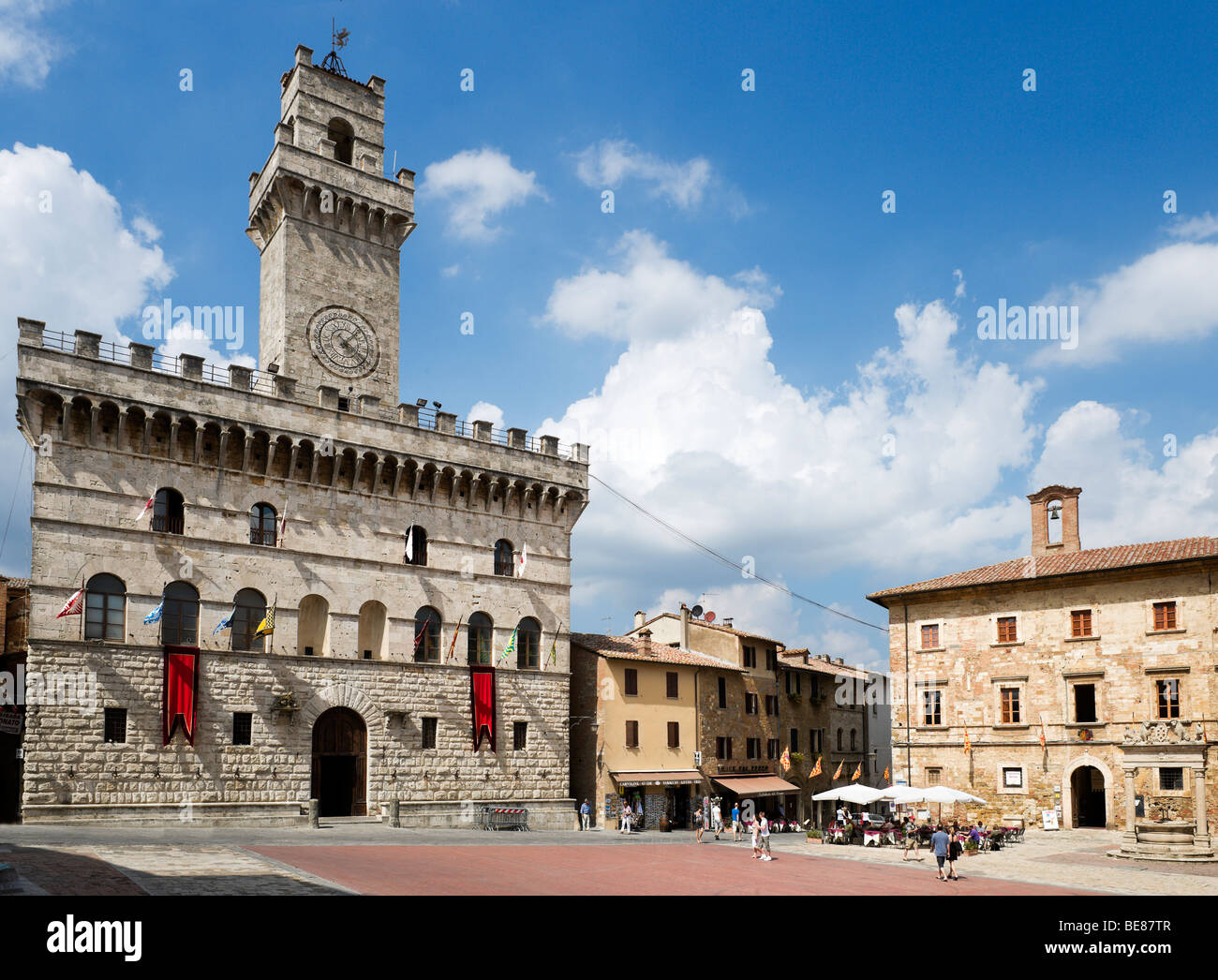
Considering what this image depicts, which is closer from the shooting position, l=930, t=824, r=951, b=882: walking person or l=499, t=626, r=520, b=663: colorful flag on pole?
l=930, t=824, r=951, b=882: walking person

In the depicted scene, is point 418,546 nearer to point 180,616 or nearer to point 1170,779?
point 180,616

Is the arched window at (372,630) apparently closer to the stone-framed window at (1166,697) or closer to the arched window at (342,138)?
the arched window at (342,138)

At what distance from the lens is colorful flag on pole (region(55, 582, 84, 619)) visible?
97.7ft

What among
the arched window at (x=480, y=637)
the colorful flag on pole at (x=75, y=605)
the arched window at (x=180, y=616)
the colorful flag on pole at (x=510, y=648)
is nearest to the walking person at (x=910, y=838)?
the colorful flag on pole at (x=510, y=648)

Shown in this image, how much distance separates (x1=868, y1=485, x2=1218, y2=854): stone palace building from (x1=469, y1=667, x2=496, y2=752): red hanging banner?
1813cm

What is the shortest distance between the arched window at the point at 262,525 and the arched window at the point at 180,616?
2738 mm

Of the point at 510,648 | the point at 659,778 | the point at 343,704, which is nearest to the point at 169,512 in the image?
the point at 343,704

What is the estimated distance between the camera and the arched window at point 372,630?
37.1 meters

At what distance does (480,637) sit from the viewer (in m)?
39.6

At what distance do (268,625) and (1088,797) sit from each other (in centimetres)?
3399

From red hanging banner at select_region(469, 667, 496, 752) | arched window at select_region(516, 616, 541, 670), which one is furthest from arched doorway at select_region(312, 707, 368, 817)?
arched window at select_region(516, 616, 541, 670)

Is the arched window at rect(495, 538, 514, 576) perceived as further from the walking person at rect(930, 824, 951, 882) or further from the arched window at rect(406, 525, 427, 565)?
the walking person at rect(930, 824, 951, 882)

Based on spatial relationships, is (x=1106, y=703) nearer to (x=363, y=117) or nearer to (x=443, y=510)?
(x=443, y=510)
